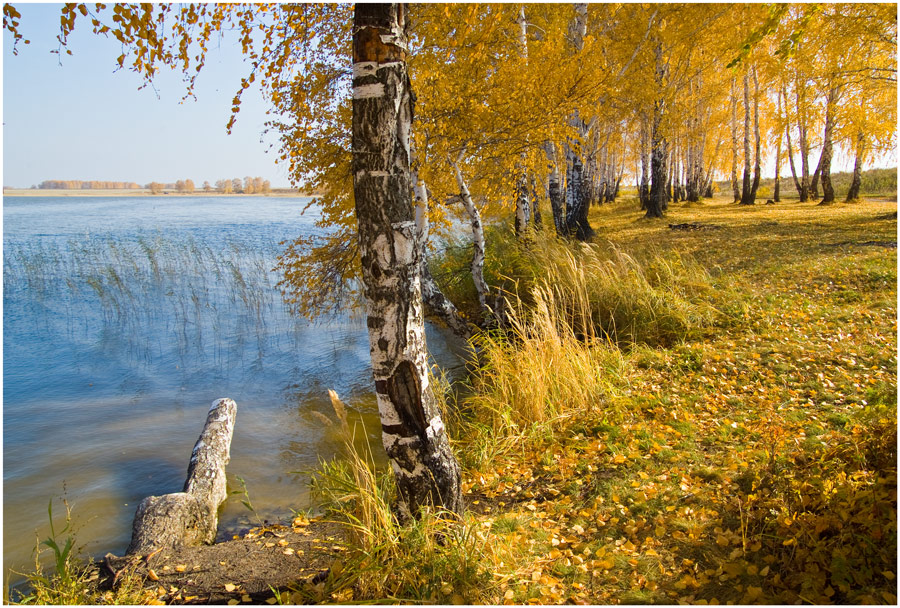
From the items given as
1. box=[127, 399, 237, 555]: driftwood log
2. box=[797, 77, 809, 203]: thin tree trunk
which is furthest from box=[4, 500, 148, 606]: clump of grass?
box=[797, 77, 809, 203]: thin tree trunk

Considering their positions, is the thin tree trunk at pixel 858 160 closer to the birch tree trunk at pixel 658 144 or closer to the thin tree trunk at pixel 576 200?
the birch tree trunk at pixel 658 144

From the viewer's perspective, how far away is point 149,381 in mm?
7668

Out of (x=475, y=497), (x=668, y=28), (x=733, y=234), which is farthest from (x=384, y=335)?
(x=668, y=28)

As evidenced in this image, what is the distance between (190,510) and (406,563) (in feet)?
7.08

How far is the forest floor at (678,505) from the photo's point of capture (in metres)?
2.67

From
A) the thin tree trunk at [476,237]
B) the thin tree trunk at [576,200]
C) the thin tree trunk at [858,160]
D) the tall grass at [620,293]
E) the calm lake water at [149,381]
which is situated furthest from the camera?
the thin tree trunk at [858,160]

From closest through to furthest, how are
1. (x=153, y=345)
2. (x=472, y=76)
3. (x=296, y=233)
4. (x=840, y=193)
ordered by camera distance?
(x=472, y=76), (x=153, y=345), (x=296, y=233), (x=840, y=193)

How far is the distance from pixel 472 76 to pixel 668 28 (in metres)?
10.5

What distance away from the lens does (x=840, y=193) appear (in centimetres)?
2331

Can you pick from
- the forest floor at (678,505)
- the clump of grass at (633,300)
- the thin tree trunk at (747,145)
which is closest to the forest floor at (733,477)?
the forest floor at (678,505)

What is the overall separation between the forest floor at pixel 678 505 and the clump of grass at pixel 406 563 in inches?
0.5

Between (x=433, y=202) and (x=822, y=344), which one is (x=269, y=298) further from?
(x=822, y=344)

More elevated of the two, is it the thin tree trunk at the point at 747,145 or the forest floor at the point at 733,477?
the thin tree trunk at the point at 747,145

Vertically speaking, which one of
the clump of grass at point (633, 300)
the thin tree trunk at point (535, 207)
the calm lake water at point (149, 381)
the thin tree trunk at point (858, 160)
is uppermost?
the thin tree trunk at point (858, 160)
